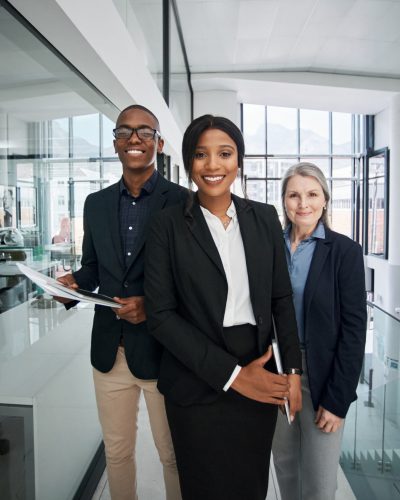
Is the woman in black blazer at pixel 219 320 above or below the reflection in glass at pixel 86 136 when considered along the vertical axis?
below

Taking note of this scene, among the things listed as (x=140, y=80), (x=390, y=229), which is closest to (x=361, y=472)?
(x=140, y=80)

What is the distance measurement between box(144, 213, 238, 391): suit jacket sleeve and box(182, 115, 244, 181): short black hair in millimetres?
215

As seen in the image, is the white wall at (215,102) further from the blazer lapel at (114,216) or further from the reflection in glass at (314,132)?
the blazer lapel at (114,216)

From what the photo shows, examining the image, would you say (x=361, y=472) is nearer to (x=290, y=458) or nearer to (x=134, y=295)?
(x=290, y=458)

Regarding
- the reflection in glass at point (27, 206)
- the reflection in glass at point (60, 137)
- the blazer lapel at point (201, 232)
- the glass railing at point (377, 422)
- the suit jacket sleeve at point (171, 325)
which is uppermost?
the reflection in glass at point (60, 137)

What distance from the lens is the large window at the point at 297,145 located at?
12.7 metres

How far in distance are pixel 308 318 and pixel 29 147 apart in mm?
1365

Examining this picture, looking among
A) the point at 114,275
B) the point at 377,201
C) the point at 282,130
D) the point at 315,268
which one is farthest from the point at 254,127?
the point at 114,275

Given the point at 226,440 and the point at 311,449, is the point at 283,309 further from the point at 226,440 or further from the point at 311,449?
the point at 311,449

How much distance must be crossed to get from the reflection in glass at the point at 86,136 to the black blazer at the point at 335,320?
5.24 ft

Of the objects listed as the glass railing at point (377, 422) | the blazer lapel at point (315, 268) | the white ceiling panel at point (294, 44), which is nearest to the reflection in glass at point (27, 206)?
the blazer lapel at point (315, 268)

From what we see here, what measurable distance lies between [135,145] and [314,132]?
1243 cm

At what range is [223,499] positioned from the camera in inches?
53.1

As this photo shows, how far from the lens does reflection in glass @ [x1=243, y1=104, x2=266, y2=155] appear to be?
1255 cm
